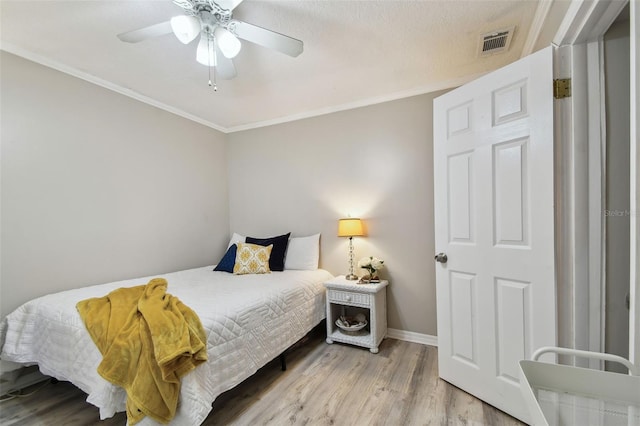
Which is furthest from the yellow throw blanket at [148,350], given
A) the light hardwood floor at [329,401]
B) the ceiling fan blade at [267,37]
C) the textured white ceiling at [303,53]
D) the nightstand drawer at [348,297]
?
the textured white ceiling at [303,53]

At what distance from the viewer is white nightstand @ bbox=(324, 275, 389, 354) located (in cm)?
251

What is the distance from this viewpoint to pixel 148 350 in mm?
1391

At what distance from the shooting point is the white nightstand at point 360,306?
2.51 meters

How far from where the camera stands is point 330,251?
313 cm

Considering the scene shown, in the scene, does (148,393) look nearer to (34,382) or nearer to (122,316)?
(122,316)

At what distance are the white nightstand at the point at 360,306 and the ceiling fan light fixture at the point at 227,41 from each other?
2021mm

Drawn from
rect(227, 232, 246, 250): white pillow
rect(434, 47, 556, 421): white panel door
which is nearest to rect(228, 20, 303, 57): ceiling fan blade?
rect(434, 47, 556, 421): white panel door

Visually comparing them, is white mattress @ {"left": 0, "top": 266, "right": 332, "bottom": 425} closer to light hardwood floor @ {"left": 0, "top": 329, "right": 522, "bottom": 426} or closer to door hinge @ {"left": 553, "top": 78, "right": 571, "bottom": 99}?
light hardwood floor @ {"left": 0, "top": 329, "right": 522, "bottom": 426}

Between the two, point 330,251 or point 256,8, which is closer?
point 256,8

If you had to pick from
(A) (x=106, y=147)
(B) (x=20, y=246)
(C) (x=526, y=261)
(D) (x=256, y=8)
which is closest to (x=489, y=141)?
(C) (x=526, y=261)

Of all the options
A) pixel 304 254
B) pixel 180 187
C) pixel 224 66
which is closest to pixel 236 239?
pixel 180 187

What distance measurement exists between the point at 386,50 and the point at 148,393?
2580mm

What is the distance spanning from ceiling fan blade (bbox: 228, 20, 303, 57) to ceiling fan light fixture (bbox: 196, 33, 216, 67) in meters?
0.19

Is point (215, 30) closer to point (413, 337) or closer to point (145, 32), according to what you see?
point (145, 32)
